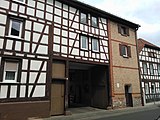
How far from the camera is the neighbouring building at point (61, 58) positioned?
34.2ft

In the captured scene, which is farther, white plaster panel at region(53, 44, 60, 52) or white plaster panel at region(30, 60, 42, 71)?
white plaster panel at region(53, 44, 60, 52)

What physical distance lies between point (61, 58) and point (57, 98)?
9.93 feet

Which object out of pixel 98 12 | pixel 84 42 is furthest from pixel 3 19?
pixel 98 12

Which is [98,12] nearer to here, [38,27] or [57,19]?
[57,19]

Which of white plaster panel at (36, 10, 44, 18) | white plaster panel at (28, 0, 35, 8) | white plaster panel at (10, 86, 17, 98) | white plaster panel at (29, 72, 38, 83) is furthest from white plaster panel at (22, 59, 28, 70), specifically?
white plaster panel at (28, 0, 35, 8)

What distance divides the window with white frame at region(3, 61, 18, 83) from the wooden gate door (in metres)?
2.95

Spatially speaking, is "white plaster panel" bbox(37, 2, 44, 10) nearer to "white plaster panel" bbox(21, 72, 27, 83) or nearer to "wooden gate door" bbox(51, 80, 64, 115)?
"white plaster panel" bbox(21, 72, 27, 83)

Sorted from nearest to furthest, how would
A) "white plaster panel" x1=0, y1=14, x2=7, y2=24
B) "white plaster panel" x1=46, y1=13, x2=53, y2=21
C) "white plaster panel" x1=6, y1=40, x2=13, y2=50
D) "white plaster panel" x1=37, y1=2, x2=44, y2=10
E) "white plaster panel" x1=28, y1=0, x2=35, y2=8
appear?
1. "white plaster panel" x1=6, y1=40, x2=13, y2=50
2. "white plaster panel" x1=0, y1=14, x2=7, y2=24
3. "white plaster panel" x1=28, y1=0, x2=35, y2=8
4. "white plaster panel" x1=37, y1=2, x2=44, y2=10
5. "white plaster panel" x1=46, y1=13, x2=53, y2=21

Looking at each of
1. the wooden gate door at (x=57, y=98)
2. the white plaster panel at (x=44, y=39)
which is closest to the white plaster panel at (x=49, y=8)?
the white plaster panel at (x=44, y=39)

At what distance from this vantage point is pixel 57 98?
12.4 meters

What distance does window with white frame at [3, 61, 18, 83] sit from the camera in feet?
33.3

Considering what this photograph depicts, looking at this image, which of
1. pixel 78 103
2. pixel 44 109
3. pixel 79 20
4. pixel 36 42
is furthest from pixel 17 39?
pixel 78 103

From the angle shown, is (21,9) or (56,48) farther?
(56,48)

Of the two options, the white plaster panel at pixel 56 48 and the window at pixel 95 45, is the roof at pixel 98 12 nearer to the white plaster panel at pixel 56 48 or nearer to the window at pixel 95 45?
the window at pixel 95 45
